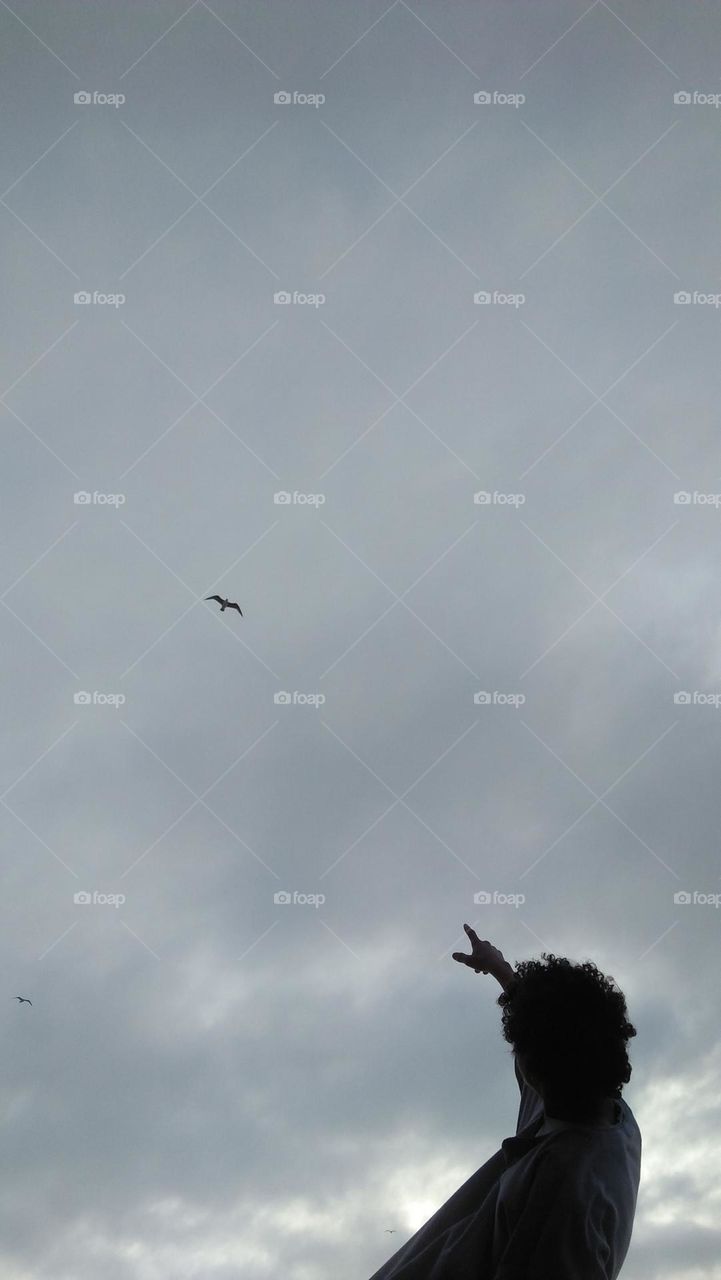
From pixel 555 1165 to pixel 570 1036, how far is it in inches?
13.9

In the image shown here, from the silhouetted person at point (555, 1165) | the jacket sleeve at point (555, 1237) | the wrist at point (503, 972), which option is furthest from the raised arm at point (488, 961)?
the jacket sleeve at point (555, 1237)

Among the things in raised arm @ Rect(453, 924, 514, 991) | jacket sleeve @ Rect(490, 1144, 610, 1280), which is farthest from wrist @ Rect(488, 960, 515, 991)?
jacket sleeve @ Rect(490, 1144, 610, 1280)

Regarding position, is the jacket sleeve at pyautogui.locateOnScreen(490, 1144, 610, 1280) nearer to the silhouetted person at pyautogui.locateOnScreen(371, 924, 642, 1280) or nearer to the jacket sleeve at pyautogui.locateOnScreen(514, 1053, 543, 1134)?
the silhouetted person at pyautogui.locateOnScreen(371, 924, 642, 1280)

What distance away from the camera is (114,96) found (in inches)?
803

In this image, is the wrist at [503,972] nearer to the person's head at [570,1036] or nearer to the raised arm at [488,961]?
the raised arm at [488,961]

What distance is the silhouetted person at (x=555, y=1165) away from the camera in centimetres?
246

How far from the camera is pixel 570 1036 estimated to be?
277cm

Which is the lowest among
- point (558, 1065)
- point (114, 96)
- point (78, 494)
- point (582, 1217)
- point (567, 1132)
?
point (582, 1217)

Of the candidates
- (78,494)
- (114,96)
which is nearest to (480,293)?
(114,96)

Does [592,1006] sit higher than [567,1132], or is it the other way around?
[592,1006]

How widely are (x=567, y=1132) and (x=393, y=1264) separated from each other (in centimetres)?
64

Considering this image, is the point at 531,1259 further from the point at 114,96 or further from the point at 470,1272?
the point at 114,96

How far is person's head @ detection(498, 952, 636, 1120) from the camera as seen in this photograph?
2740 mm

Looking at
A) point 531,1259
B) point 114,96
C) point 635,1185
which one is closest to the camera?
point 531,1259
